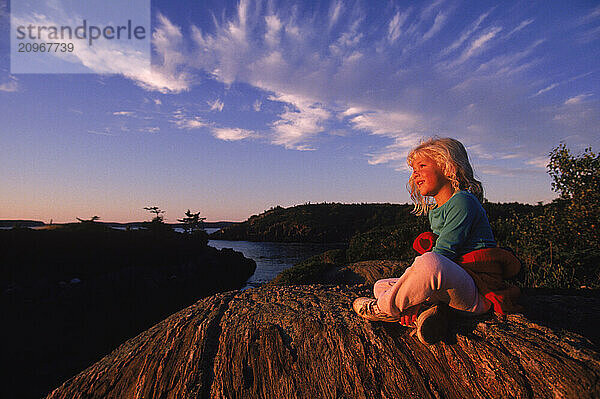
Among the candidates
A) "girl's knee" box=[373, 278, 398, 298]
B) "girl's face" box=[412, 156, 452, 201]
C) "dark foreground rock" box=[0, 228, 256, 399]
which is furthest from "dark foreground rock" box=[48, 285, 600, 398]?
"dark foreground rock" box=[0, 228, 256, 399]

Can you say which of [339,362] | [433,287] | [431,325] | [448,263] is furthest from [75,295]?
[448,263]

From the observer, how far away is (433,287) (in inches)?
103

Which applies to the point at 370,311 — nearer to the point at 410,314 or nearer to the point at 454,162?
the point at 410,314

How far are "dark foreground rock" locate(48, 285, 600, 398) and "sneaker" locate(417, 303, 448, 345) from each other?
0.17 meters

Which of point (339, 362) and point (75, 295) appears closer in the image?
point (339, 362)

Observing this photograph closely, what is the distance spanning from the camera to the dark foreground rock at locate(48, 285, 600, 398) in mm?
2504

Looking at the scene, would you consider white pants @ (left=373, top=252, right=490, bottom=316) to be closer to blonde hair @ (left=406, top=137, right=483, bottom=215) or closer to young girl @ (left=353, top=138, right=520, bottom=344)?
young girl @ (left=353, top=138, right=520, bottom=344)

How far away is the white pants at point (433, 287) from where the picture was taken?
2.63m

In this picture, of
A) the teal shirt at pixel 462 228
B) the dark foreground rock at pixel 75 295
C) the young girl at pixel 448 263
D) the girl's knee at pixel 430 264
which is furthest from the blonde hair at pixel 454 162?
the dark foreground rock at pixel 75 295

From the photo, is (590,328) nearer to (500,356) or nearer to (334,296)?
(500,356)

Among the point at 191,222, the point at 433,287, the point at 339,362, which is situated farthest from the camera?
the point at 191,222

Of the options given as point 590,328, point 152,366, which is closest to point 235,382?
point 152,366

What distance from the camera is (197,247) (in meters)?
21.3

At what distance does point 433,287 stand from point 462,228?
1.88ft
